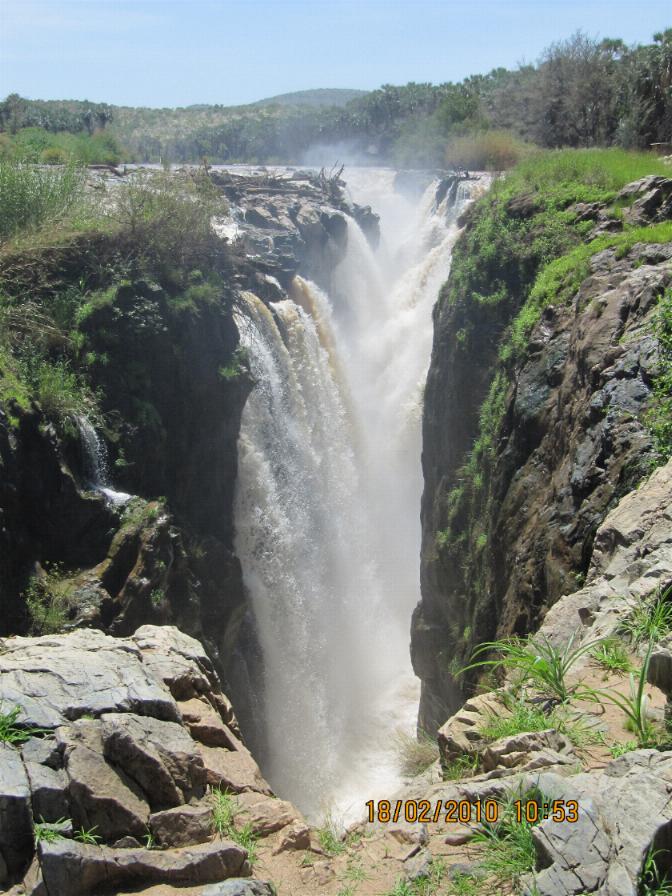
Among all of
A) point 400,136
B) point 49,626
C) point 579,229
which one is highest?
point 400,136

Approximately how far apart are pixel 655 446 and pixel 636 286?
11.0ft

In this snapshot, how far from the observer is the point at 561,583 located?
9.20m

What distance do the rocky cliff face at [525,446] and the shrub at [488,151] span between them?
19.8 m

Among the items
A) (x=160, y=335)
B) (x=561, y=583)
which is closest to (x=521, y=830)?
(x=561, y=583)

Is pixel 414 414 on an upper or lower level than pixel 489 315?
lower

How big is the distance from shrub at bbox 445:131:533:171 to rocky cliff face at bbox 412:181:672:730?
64.9 ft

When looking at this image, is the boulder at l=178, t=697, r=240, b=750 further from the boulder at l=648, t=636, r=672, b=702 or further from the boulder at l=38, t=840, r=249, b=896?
the boulder at l=648, t=636, r=672, b=702

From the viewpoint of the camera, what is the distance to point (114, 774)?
5352mm

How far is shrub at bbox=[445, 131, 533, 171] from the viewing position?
37.5 m

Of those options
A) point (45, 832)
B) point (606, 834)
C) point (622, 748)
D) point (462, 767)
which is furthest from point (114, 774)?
point (622, 748)

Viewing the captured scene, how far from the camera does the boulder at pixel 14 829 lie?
185 inches

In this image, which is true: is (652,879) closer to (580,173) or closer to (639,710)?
(639,710)

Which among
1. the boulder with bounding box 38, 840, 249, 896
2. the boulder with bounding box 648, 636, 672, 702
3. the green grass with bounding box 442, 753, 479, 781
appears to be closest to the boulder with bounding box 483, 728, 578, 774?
the green grass with bounding box 442, 753, 479, 781

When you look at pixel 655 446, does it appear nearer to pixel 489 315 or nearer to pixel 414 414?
pixel 489 315
